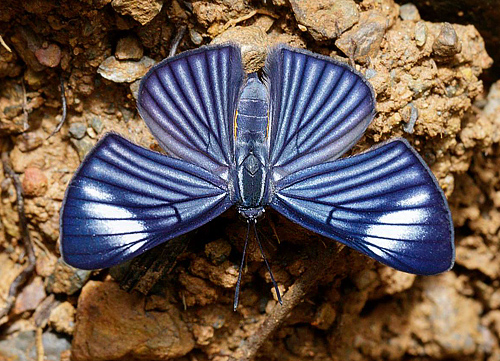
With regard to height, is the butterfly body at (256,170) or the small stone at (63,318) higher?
the butterfly body at (256,170)

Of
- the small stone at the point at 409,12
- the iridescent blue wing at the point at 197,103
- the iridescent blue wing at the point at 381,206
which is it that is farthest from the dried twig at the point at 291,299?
the small stone at the point at 409,12

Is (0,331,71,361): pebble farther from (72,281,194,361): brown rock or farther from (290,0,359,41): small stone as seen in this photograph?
(290,0,359,41): small stone

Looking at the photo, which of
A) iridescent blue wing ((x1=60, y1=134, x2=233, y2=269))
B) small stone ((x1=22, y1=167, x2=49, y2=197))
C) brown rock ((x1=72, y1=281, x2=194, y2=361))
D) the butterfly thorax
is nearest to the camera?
iridescent blue wing ((x1=60, y1=134, x2=233, y2=269))

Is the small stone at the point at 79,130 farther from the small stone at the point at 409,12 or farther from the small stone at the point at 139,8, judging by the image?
the small stone at the point at 409,12

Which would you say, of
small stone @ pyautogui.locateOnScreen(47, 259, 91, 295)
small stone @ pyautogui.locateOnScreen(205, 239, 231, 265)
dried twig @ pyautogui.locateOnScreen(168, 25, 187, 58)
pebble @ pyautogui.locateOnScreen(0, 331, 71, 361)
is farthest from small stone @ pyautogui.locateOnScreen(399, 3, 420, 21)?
pebble @ pyautogui.locateOnScreen(0, 331, 71, 361)

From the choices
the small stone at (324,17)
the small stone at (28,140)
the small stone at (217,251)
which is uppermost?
the small stone at (324,17)

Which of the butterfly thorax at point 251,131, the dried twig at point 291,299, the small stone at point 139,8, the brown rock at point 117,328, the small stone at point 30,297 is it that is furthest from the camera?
the small stone at point 30,297

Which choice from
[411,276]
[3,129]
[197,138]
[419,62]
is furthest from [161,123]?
[411,276]
